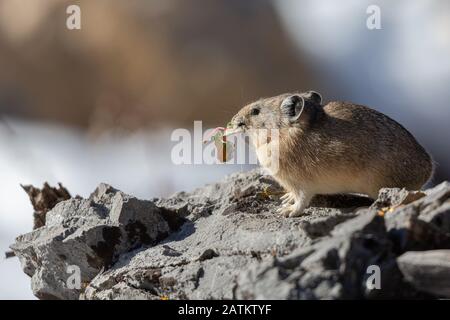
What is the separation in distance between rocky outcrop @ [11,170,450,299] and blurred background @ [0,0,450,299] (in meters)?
5.75

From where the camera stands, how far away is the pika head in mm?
7020

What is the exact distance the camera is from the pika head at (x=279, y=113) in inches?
276

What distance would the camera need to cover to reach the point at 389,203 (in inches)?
234

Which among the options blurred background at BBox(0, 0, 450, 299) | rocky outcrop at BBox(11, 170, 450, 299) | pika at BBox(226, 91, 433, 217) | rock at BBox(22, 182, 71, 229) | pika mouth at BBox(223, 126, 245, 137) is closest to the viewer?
rocky outcrop at BBox(11, 170, 450, 299)

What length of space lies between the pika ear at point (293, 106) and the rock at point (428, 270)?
270 cm

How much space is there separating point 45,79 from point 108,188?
9.31m

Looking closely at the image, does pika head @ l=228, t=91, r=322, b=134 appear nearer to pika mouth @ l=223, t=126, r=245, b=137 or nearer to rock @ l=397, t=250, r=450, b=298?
pika mouth @ l=223, t=126, r=245, b=137

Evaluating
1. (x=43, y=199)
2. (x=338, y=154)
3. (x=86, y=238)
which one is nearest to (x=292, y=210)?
(x=338, y=154)

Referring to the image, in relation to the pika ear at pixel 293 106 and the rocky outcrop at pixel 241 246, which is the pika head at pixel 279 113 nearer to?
the pika ear at pixel 293 106

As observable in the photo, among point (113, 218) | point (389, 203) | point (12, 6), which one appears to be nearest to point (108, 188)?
point (113, 218)

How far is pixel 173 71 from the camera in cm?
1470
